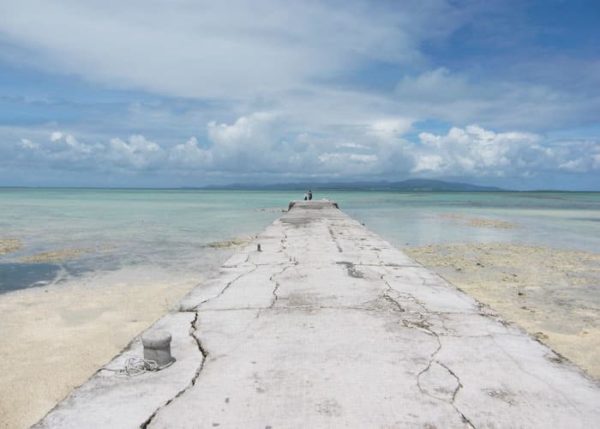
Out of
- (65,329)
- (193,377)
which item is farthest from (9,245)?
(193,377)

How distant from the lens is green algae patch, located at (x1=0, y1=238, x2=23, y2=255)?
14.0 meters

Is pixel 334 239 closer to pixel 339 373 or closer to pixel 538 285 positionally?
pixel 538 285

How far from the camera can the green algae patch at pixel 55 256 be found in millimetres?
12453

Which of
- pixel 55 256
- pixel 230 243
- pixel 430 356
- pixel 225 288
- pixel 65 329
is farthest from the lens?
pixel 230 243

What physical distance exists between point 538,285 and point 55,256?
12.2 metres

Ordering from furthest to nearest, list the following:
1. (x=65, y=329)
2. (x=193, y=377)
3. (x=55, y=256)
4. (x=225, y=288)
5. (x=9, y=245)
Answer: (x=9, y=245) < (x=55, y=256) < (x=65, y=329) < (x=225, y=288) < (x=193, y=377)

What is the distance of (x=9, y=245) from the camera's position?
15008 mm

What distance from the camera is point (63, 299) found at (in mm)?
8203

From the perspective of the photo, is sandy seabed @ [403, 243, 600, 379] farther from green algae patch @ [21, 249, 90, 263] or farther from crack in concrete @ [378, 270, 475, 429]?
green algae patch @ [21, 249, 90, 263]

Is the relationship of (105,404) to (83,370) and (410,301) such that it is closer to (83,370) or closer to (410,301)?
(83,370)

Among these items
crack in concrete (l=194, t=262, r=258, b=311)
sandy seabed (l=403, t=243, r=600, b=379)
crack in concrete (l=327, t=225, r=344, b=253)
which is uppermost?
crack in concrete (l=194, t=262, r=258, b=311)

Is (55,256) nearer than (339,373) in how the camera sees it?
No

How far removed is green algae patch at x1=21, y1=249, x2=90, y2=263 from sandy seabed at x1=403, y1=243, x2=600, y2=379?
31.9ft

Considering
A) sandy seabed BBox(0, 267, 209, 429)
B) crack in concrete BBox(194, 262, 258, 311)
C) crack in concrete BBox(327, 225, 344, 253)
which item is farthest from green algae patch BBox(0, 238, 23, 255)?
crack in concrete BBox(194, 262, 258, 311)
